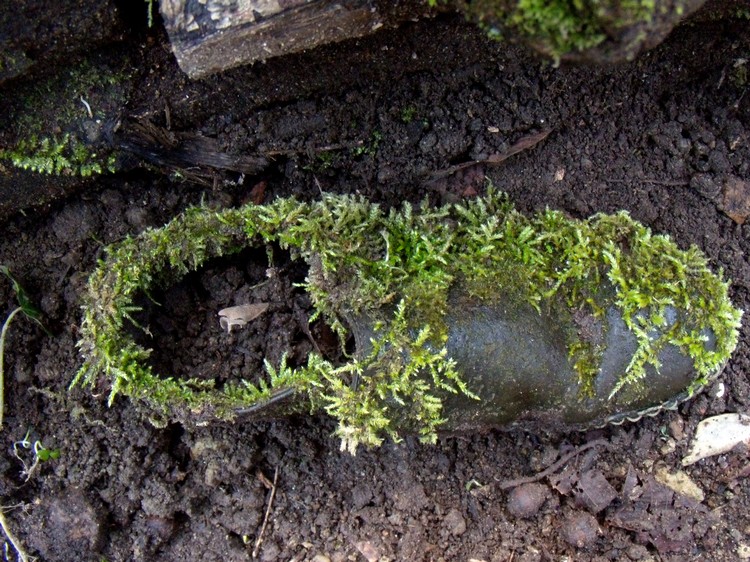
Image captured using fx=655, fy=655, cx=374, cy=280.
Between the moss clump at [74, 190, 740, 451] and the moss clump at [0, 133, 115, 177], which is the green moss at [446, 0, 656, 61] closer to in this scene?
the moss clump at [74, 190, 740, 451]

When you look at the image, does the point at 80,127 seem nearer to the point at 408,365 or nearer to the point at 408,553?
the point at 408,365

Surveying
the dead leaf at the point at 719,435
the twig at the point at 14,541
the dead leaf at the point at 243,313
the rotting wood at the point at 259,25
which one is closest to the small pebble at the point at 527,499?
the dead leaf at the point at 719,435

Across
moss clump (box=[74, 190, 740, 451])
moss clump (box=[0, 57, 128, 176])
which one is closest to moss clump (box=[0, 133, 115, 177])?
moss clump (box=[0, 57, 128, 176])

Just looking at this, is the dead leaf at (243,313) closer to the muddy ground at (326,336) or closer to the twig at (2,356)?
the muddy ground at (326,336)

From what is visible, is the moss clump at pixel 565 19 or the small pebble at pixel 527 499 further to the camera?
the small pebble at pixel 527 499

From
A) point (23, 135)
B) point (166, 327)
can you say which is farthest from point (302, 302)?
point (23, 135)

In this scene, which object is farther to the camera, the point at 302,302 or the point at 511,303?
the point at 302,302
